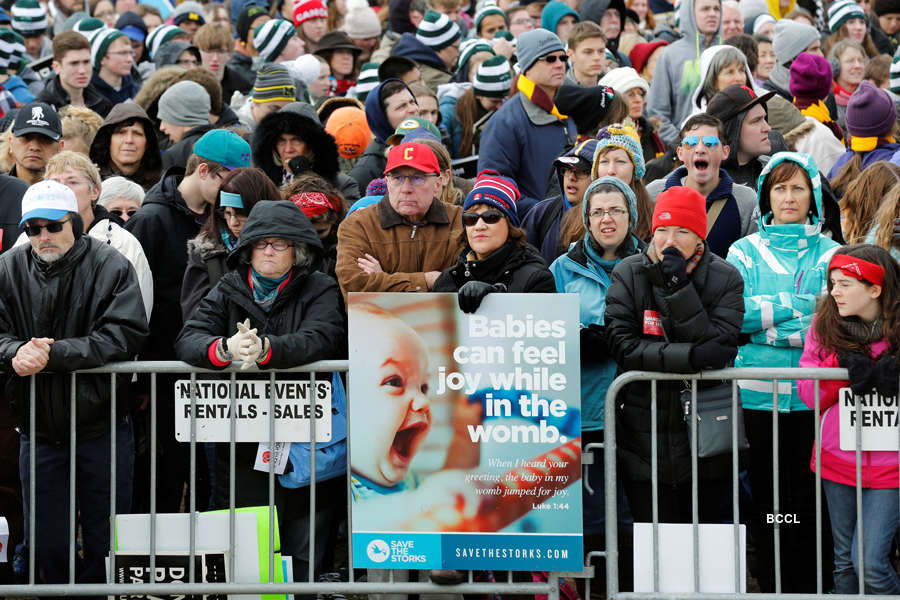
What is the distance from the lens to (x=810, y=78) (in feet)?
34.2

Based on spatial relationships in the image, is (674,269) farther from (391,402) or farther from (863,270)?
(391,402)

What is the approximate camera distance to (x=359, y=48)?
45.7 ft

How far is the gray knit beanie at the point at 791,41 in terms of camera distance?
11672 mm

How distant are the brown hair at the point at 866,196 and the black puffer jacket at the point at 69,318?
12.5 feet

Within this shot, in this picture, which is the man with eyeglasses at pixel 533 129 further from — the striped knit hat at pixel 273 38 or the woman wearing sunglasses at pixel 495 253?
the striped knit hat at pixel 273 38

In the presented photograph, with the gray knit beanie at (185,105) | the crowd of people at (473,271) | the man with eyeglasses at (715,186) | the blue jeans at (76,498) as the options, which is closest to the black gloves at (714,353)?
the crowd of people at (473,271)

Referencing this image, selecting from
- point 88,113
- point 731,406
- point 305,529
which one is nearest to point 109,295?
point 305,529

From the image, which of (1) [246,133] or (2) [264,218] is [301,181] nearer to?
(2) [264,218]

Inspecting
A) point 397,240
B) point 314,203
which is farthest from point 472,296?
point 314,203

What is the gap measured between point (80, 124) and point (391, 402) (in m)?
4.44

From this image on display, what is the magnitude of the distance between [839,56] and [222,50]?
18.7ft

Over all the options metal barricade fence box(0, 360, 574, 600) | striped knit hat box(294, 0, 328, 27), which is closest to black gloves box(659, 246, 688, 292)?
metal barricade fence box(0, 360, 574, 600)

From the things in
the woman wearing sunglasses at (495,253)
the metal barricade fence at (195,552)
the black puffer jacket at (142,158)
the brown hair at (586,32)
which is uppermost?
the brown hair at (586,32)

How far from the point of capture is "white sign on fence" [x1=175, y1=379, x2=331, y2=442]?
606cm
